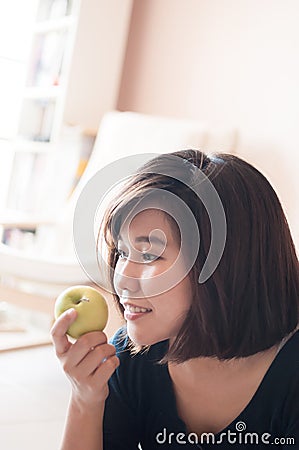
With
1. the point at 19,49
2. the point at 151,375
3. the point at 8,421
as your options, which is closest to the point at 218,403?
the point at 151,375

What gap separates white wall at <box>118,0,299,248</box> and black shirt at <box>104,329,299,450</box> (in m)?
1.50

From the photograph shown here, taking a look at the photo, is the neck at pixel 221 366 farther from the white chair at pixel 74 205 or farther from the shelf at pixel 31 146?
the shelf at pixel 31 146

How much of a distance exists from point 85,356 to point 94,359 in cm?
1

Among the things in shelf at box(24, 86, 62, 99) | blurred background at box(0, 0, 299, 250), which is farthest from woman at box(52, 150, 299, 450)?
shelf at box(24, 86, 62, 99)

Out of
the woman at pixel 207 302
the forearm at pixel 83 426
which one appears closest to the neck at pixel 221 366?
the woman at pixel 207 302

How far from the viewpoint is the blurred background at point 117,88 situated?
2816 millimetres

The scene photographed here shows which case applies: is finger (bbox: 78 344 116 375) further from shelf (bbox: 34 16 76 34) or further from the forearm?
shelf (bbox: 34 16 76 34)

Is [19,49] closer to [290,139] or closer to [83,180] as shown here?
[83,180]

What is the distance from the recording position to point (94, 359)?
941 millimetres

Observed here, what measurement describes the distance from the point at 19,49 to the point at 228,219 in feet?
9.71

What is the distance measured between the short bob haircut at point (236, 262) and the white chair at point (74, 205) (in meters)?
1.44

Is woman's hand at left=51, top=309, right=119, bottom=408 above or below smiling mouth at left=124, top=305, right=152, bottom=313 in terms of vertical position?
below

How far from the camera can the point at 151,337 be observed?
0.90 meters

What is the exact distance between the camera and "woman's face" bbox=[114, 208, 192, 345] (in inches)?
34.4
